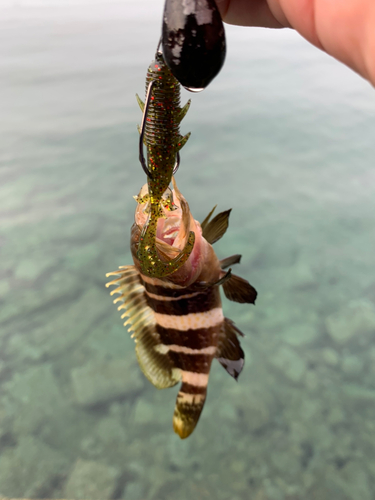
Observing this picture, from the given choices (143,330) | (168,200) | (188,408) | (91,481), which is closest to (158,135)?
(168,200)

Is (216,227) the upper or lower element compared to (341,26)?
lower

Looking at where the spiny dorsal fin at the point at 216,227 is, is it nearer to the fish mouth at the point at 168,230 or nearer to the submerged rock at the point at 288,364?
the fish mouth at the point at 168,230

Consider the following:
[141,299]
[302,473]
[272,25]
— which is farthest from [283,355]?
[272,25]

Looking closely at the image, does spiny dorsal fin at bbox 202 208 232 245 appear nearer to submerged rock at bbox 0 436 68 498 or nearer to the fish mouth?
the fish mouth

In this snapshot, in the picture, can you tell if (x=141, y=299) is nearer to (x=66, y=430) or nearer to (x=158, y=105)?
(x=158, y=105)

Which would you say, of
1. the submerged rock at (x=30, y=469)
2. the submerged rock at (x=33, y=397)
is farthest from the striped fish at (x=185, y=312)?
the submerged rock at (x=33, y=397)

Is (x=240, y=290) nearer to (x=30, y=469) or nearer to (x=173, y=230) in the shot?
(x=173, y=230)

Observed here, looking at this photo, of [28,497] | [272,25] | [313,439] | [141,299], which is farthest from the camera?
[313,439]
